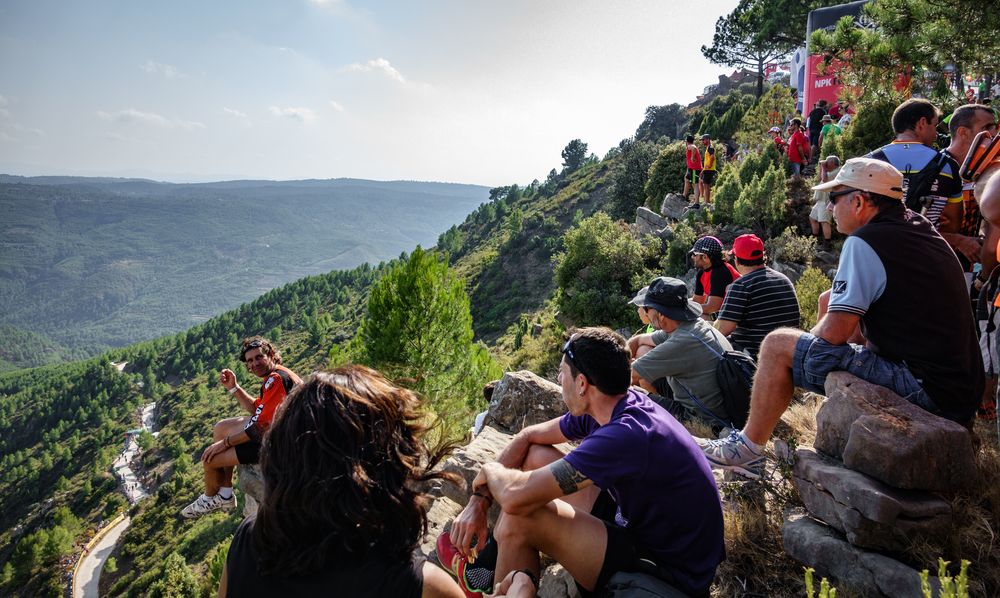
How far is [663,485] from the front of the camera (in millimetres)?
2477

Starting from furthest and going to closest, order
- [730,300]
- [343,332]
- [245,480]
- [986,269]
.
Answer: [343,332]
[245,480]
[730,300]
[986,269]

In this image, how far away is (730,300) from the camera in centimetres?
509

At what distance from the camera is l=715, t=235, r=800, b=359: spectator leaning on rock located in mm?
4934

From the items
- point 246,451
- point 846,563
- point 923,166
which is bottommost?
point 246,451

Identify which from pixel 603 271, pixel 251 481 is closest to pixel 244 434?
pixel 251 481

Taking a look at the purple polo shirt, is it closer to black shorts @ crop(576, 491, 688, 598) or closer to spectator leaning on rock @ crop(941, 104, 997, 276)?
black shorts @ crop(576, 491, 688, 598)

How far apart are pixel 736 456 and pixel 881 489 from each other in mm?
857

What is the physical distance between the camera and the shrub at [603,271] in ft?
52.7

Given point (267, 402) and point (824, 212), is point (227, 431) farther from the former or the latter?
point (824, 212)

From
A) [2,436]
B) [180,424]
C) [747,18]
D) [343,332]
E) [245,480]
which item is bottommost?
[2,436]

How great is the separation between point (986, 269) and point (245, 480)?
7.33 m

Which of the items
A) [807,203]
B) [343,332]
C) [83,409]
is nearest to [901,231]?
[807,203]

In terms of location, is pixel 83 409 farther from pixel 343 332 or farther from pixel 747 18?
pixel 747 18

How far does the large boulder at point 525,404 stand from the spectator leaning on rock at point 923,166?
12.1 feet
